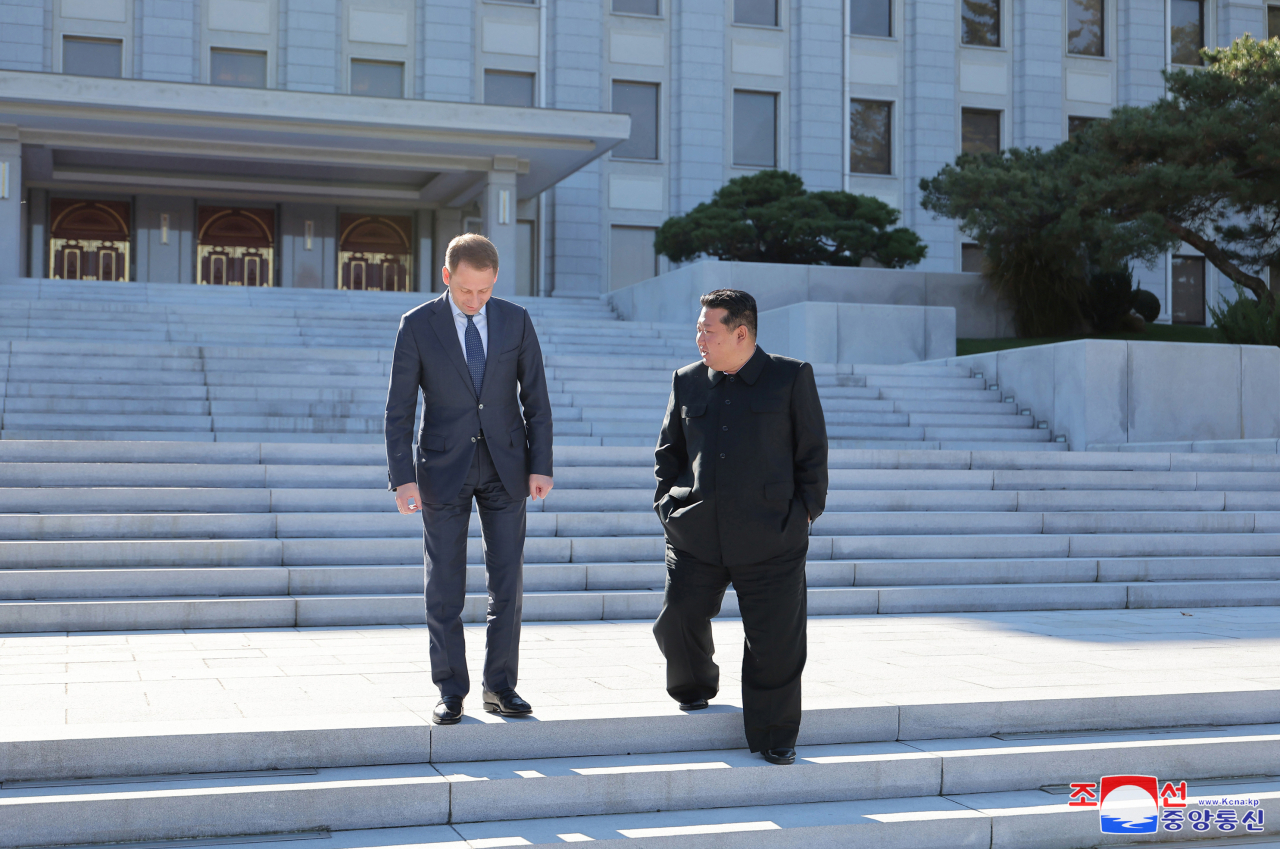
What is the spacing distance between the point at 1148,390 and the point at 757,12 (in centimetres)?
2109

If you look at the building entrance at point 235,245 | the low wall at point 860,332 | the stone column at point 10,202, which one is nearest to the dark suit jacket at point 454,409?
the low wall at point 860,332

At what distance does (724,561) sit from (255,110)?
20026 millimetres

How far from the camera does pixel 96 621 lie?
267 inches

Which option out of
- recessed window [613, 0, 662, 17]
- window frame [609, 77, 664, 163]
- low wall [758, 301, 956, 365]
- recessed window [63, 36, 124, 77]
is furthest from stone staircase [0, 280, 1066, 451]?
recessed window [613, 0, 662, 17]

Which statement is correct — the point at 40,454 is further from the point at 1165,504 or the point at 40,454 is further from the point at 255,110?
the point at 255,110

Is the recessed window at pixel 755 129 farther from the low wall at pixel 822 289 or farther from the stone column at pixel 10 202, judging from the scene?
the stone column at pixel 10 202

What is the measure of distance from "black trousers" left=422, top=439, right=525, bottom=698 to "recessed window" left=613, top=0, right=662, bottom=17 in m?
28.3

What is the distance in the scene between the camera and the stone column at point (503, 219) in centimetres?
2383

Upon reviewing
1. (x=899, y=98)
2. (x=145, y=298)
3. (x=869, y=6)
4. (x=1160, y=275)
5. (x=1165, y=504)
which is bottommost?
(x=1165, y=504)

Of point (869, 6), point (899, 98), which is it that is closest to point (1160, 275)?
point (899, 98)

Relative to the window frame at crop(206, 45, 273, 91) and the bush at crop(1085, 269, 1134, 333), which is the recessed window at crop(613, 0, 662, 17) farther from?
the bush at crop(1085, 269, 1134, 333)

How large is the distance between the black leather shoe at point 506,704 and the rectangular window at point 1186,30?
35.4 metres

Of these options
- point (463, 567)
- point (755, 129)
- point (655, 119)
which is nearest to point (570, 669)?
point (463, 567)

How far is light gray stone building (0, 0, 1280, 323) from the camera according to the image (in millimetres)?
23969
